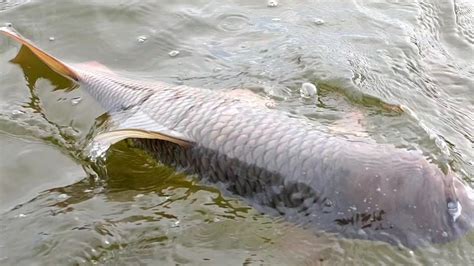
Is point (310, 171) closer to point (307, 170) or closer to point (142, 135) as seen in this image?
point (307, 170)

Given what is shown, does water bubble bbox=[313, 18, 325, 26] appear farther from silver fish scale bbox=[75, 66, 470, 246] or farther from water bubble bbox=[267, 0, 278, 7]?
silver fish scale bbox=[75, 66, 470, 246]

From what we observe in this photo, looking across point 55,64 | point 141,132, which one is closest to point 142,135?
point 141,132

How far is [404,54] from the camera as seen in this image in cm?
515

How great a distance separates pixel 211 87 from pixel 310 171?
1.60 m

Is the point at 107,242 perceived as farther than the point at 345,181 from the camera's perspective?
Yes

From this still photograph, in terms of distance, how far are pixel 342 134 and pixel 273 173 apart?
52 cm

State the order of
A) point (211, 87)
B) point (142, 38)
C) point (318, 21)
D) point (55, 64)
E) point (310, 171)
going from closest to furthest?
point (310, 171)
point (55, 64)
point (211, 87)
point (142, 38)
point (318, 21)

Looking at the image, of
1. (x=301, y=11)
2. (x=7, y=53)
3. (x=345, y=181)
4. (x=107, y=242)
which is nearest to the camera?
(x=345, y=181)

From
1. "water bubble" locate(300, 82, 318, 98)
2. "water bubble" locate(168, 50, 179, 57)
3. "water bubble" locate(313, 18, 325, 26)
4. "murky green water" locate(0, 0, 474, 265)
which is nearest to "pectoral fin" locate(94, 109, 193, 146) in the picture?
"murky green water" locate(0, 0, 474, 265)

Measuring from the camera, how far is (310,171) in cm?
334

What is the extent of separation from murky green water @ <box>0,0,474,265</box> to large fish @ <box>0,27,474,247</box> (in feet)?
0.36

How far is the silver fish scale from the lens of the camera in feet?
10.6

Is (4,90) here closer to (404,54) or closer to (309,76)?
(309,76)

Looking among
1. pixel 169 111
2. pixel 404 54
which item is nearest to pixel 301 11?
pixel 404 54
